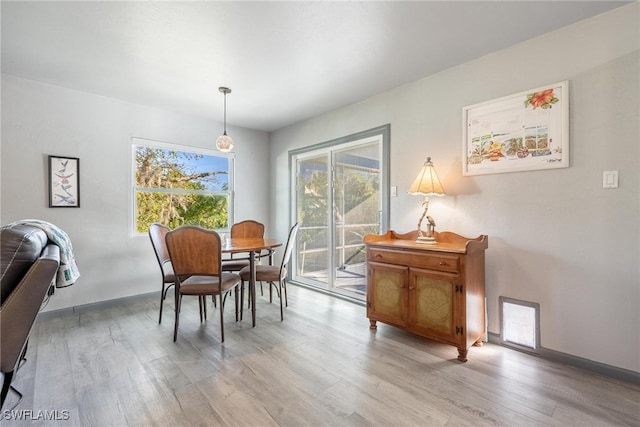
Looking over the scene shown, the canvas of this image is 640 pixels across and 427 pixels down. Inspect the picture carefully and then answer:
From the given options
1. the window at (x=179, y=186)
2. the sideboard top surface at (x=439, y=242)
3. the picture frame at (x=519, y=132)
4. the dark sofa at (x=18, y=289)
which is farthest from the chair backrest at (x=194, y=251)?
the picture frame at (x=519, y=132)

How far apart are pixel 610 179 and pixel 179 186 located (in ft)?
14.5

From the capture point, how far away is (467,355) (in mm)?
2141

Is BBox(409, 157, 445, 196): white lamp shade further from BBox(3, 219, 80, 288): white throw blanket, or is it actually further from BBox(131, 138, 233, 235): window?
BBox(131, 138, 233, 235): window

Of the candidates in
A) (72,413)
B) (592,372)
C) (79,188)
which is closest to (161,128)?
(79,188)

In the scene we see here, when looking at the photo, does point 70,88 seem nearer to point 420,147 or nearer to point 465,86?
point 420,147

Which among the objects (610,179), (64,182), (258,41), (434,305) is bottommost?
(434,305)

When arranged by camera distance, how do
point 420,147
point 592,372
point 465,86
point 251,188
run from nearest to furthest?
point 592,372 → point 465,86 → point 420,147 → point 251,188

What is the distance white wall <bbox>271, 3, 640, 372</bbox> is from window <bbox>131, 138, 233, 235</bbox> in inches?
121

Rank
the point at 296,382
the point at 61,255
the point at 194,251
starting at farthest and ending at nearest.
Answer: the point at 194,251 → the point at 296,382 → the point at 61,255

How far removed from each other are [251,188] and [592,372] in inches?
170

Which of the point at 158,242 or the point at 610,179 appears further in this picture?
the point at 158,242

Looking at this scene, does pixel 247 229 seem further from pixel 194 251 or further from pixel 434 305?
pixel 434 305

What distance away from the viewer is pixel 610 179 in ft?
6.12

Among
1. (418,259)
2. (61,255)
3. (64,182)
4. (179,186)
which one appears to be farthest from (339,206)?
(64,182)
